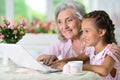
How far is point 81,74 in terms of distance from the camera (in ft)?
6.05

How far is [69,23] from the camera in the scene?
257cm

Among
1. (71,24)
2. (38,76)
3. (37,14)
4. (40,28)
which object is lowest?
(40,28)

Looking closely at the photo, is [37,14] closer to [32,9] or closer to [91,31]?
[32,9]

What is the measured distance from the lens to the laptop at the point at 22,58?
6.36 ft

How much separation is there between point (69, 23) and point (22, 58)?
64cm

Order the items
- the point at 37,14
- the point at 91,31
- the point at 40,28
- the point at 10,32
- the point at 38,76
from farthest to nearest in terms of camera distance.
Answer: the point at 37,14 → the point at 40,28 → the point at 10,32 → the point at 91,31 → the point at 38,76

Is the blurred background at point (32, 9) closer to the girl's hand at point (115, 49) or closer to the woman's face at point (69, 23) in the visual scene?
the woman's face at point (69, 23)

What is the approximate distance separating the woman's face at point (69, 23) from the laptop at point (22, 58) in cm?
53

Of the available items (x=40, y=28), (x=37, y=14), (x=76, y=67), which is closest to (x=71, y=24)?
(x=76, y=67)

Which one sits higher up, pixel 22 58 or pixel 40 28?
pixel 22 58

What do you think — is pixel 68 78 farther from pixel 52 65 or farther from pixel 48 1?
pixel 48 1

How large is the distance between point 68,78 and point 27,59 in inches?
13.6

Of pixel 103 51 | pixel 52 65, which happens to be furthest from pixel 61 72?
pixel 103 51

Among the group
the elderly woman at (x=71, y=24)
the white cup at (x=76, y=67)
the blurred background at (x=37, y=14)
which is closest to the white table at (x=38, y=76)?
the white cup at (x=76, y=67)
